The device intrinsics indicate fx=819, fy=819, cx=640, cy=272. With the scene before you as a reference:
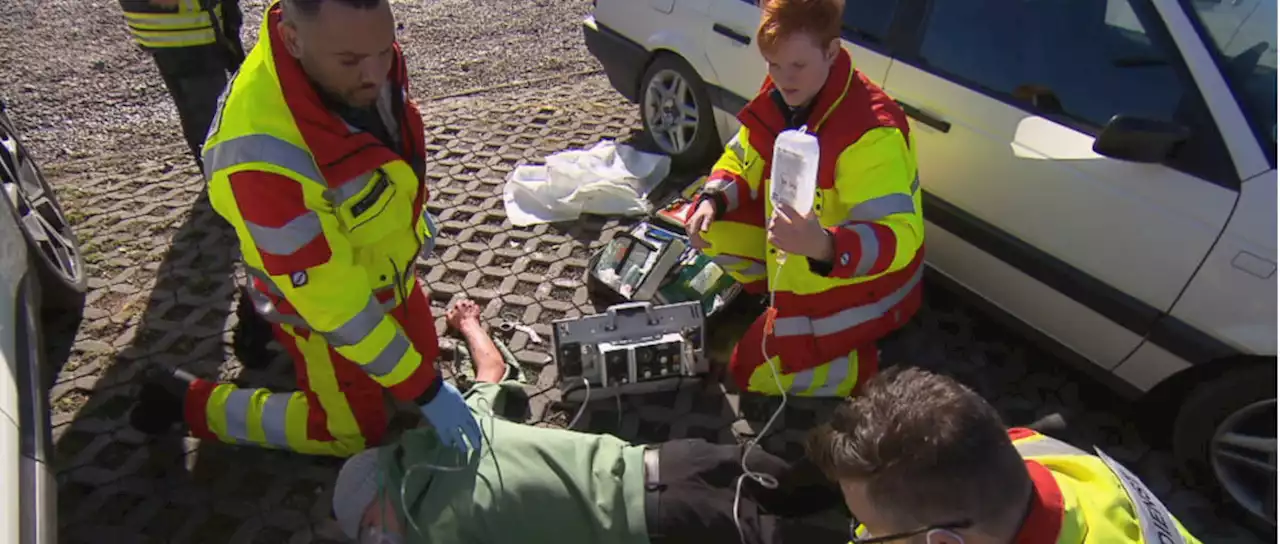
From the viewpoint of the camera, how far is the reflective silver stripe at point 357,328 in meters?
2.18

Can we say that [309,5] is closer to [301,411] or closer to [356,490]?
[356,490]

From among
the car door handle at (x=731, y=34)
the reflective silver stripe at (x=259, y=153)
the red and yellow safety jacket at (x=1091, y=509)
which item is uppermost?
the car door handle at (x=731, y=34)

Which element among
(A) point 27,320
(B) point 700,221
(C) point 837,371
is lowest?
(A) point 27,320

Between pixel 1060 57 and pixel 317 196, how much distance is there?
233cm

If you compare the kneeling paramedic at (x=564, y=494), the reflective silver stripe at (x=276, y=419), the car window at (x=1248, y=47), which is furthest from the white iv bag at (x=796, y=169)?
the reflective silver stripe at (x=276, y=419)

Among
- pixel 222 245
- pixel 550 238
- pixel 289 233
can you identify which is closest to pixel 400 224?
pixel 289 233

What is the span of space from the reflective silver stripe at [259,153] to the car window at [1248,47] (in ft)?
8.24

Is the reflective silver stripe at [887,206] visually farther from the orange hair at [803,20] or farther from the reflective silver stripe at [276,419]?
the reflective silver stripe at [276,419]

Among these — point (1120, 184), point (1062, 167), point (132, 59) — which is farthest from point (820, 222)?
point (132, 59)

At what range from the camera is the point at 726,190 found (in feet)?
10.2

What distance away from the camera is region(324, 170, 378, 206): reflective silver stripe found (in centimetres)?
215

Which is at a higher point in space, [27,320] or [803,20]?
[803,20]

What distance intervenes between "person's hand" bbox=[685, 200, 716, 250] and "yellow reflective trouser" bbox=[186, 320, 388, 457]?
124cm

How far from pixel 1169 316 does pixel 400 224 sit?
7.63ft
